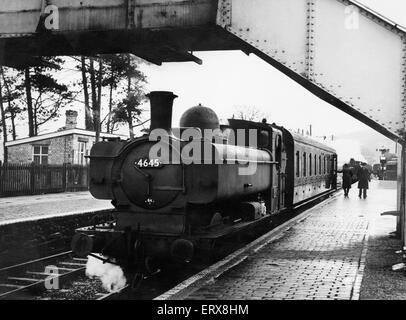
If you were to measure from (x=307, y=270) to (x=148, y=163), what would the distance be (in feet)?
9.99

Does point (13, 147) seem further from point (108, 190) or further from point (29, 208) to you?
point (108, 190)

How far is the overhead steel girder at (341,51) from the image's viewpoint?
25.4ft

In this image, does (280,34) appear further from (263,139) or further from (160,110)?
(263,139)

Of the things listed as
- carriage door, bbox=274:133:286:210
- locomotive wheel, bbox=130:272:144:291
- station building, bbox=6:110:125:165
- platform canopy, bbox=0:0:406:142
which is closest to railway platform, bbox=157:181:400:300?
carriage door, bbox=274:133:286:210

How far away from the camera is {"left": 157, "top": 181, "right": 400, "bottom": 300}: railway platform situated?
6.56 m

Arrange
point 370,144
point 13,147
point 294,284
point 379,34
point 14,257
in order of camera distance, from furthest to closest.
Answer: point 370,144, point 13,147, point 14,257, point 379,34, point 294,284

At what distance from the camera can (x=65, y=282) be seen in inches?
336

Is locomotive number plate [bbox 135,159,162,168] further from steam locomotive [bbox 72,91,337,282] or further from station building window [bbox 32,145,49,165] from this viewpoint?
station building window [bbox 32,145,49,165]

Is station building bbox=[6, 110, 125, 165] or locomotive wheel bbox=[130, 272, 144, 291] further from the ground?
station building bbox=[6, 110, 125, 165]

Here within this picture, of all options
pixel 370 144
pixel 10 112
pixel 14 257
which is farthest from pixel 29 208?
pixel 370 144

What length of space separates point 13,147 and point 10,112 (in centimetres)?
811

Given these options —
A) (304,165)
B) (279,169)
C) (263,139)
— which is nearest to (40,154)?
(304,165)

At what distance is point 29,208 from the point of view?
1598cm

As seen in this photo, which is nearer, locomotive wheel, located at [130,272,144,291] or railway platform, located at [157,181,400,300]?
railway platform, located at [157,181,400,300]
